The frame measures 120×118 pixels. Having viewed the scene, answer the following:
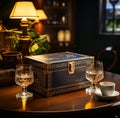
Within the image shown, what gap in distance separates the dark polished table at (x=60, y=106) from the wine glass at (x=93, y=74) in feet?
0.25

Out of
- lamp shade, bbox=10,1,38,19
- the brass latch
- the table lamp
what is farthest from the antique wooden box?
lamp shade, bbox=10,1,38,19

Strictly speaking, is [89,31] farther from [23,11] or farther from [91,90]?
[91,90]

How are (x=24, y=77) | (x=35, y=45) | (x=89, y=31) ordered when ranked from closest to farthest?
(x=24, y=77)
(x=35, y=45)
(x=89, y=31)

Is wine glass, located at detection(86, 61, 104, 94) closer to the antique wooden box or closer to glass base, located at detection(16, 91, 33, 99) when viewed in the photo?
the antique wooden box

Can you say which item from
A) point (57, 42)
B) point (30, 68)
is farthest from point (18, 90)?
point (57, 42)

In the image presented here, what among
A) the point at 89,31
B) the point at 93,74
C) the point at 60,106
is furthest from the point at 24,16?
the point at 89,31

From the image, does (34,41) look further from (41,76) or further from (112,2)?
(112,2)

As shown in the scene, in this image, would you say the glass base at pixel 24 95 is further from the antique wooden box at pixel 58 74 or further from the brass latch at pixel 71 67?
the brass latch at pixel 71 67

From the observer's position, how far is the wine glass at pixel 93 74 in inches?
65.1

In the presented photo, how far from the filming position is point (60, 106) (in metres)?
1.42

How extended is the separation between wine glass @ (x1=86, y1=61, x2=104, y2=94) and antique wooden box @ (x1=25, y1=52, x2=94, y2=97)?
5cm

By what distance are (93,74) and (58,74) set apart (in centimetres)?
22

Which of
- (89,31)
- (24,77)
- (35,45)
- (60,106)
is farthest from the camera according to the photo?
(89,31)

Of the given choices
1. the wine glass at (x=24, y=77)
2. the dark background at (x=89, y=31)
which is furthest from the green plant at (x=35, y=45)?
the dark background at (x=89, y=31)
